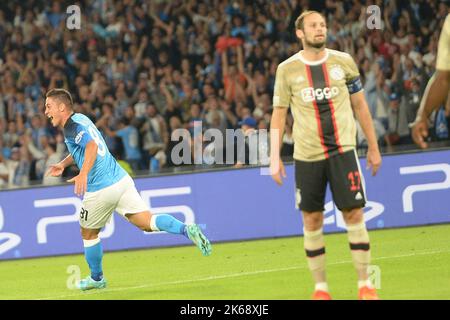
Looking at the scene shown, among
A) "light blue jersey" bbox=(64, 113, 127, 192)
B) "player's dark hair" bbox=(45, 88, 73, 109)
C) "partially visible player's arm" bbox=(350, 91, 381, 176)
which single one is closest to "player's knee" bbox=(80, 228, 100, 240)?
"light blue jersey" bbox=(64, 113, 127, 192)

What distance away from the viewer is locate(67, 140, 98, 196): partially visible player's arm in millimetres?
10539

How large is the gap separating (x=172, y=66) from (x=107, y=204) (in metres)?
10.7

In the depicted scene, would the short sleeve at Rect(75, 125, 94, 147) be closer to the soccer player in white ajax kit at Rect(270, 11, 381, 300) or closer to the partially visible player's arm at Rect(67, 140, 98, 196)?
the partially visible player's arm at Rect(67, 140, 98, 196)

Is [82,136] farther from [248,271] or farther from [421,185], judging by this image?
[421,185]

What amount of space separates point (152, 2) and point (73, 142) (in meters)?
12.5

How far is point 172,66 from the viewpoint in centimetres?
2177

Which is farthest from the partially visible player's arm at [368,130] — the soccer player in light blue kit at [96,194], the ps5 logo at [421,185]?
the ps5 logo at [421,185]

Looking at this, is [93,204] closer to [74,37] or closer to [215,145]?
[215,145]

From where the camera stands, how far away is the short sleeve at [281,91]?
8.84 metres

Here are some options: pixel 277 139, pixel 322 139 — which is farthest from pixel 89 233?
pixel 322 139

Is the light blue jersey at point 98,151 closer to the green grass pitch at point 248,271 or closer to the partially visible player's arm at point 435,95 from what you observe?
the green grass pitch at point 248,271

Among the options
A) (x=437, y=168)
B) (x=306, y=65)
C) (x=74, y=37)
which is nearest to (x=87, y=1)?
(x=74, y=37)

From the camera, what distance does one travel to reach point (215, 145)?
17562 mm

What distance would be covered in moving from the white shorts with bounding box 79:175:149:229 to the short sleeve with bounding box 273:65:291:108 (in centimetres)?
301
